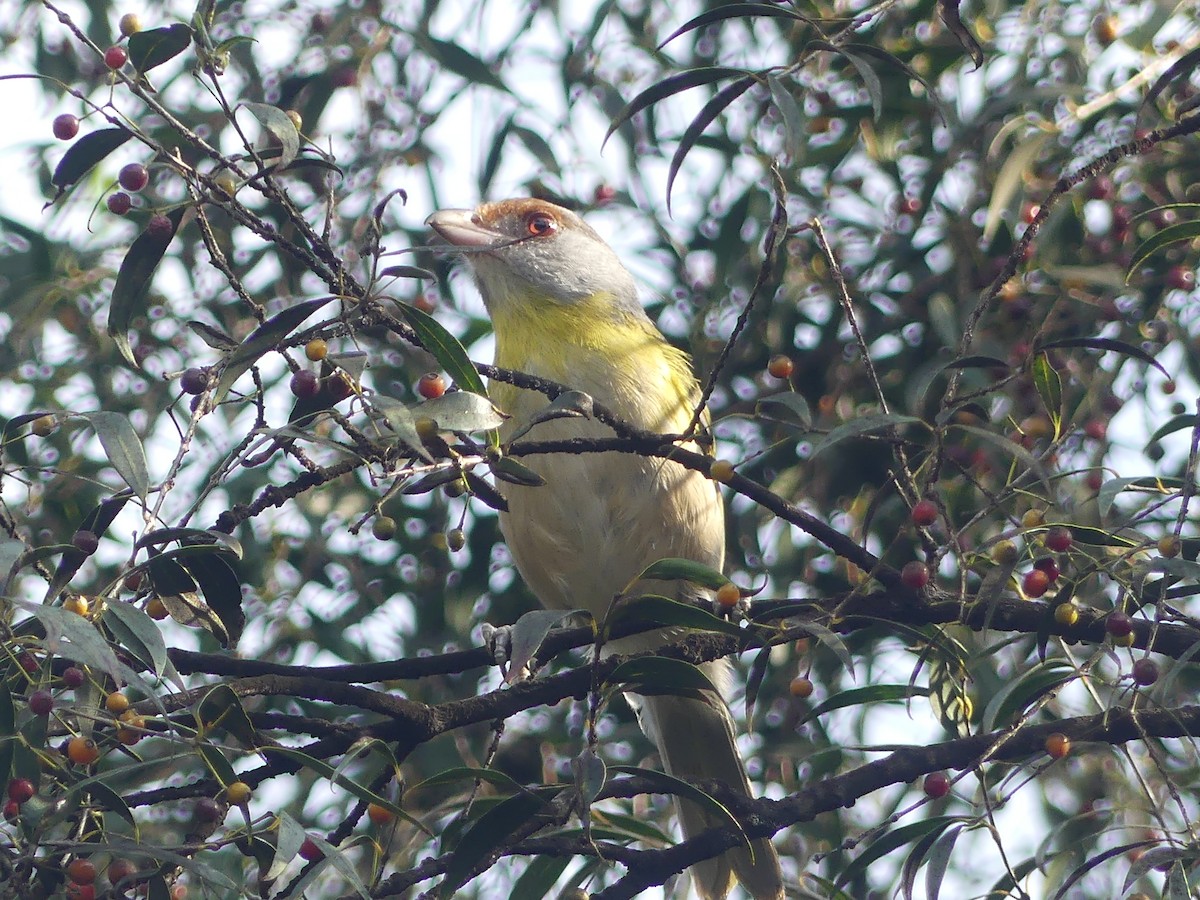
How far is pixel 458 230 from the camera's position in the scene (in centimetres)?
474

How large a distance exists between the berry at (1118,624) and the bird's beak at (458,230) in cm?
265

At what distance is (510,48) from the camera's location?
5414 millimetres

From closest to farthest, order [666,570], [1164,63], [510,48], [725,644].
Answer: [666,570]
[725,644]
[1164,63]
[510,48]

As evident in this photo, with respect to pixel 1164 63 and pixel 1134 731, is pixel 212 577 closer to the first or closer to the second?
pixel 1134 731

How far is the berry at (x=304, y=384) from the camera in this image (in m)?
2.45

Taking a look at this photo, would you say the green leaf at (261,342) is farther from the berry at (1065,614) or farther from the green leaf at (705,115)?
the berry at (1065,614)

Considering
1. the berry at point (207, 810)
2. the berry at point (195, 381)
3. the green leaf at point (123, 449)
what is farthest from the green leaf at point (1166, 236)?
the berry at point (207, 810)

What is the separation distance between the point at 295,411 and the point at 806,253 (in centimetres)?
285

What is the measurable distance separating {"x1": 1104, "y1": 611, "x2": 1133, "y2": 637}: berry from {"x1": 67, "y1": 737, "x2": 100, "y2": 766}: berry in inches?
72.6

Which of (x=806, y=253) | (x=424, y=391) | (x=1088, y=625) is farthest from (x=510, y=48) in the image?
(x=1088, y=625)

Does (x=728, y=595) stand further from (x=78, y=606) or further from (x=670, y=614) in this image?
(x=78, y=606)

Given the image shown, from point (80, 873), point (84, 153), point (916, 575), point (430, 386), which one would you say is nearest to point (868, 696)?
point (916, 575)

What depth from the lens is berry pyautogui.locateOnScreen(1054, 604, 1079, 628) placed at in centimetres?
264

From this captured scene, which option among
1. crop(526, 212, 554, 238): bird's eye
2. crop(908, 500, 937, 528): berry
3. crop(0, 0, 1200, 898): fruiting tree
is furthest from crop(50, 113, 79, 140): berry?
crop(526, 212, 554, 238): bird's eye
